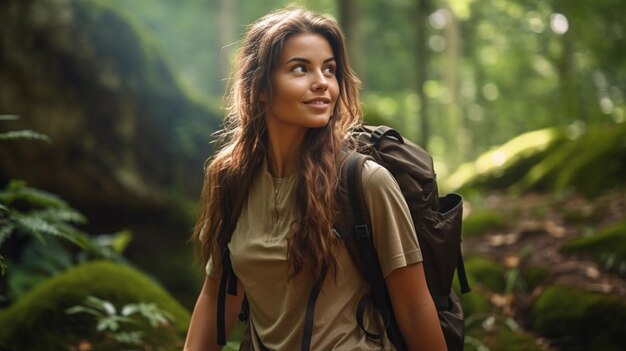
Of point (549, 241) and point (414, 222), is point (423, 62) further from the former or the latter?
point (414, 222)

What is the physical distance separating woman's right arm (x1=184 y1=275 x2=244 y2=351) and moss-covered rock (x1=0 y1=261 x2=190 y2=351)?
1.27 m

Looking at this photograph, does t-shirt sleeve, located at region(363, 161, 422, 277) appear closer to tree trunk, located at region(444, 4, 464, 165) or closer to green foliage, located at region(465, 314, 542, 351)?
green foliage, located at region(465, 314, 542, 351)

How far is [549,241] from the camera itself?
5.99m

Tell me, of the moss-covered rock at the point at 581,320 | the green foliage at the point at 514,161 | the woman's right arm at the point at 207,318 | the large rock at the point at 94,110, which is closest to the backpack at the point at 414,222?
the woman's right arm at the point at 207,318

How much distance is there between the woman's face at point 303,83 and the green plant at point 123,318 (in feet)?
6.65

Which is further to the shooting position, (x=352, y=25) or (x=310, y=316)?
(x=352, y=25)

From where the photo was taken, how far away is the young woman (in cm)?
242

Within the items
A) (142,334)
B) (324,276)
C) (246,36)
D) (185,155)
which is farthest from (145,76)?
(324,276)

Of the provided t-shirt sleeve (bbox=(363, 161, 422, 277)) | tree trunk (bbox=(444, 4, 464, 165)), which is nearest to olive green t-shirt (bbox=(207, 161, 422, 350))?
t-shirt sleeve (bbox=(363, 161, 422, 277))

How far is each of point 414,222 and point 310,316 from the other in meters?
0.56

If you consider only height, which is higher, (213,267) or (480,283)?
(213,267)

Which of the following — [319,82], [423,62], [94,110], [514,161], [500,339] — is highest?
[423,62]

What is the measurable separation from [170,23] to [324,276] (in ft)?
87.0

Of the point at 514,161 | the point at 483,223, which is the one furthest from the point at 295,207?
the point at 514,161
